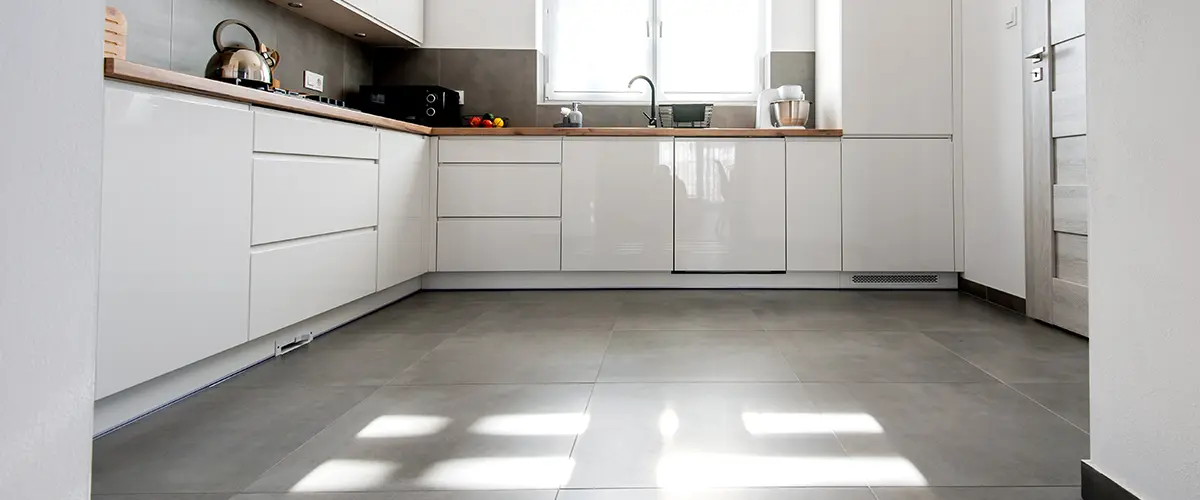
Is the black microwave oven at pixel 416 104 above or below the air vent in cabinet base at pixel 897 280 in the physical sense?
above

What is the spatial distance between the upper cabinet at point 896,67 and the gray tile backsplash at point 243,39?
2.76m

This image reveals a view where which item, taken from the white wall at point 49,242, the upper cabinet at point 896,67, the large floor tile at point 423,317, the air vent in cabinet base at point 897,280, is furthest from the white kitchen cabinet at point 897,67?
the white wall at point 49,242

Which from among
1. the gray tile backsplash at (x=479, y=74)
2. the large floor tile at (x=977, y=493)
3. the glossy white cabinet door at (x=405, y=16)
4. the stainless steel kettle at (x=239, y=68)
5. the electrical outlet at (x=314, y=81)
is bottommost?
the large floor tile at (x=977, y=493)

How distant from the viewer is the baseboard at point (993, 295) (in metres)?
2.91

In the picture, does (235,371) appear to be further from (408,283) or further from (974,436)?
(974,436)

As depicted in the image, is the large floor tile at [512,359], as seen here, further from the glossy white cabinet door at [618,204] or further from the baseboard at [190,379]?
the glossy white cabinet door at [618,204]

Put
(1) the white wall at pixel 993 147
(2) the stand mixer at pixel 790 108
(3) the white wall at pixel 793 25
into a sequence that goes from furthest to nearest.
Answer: (3) the white wall at pixel 793 25 → (2) the stand mixer at pixel 790 108 → (1) the white wall at pixel 993 147

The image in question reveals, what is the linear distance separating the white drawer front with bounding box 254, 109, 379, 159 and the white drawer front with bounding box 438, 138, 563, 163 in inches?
29.6

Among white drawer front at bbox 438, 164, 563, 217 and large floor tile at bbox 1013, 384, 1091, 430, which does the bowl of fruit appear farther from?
large floor tile at bbox 1013, 384, 1091, 430

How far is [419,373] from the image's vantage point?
6.33 ft

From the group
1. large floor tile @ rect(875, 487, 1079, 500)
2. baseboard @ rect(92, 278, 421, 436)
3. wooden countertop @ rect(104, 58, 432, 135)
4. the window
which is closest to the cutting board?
wooden countertop @ rect(104, 58, 432, 135)

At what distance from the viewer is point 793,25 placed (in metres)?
4.17

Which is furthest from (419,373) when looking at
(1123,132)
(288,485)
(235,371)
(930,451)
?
(1123,132)

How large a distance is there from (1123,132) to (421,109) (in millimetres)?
3396
